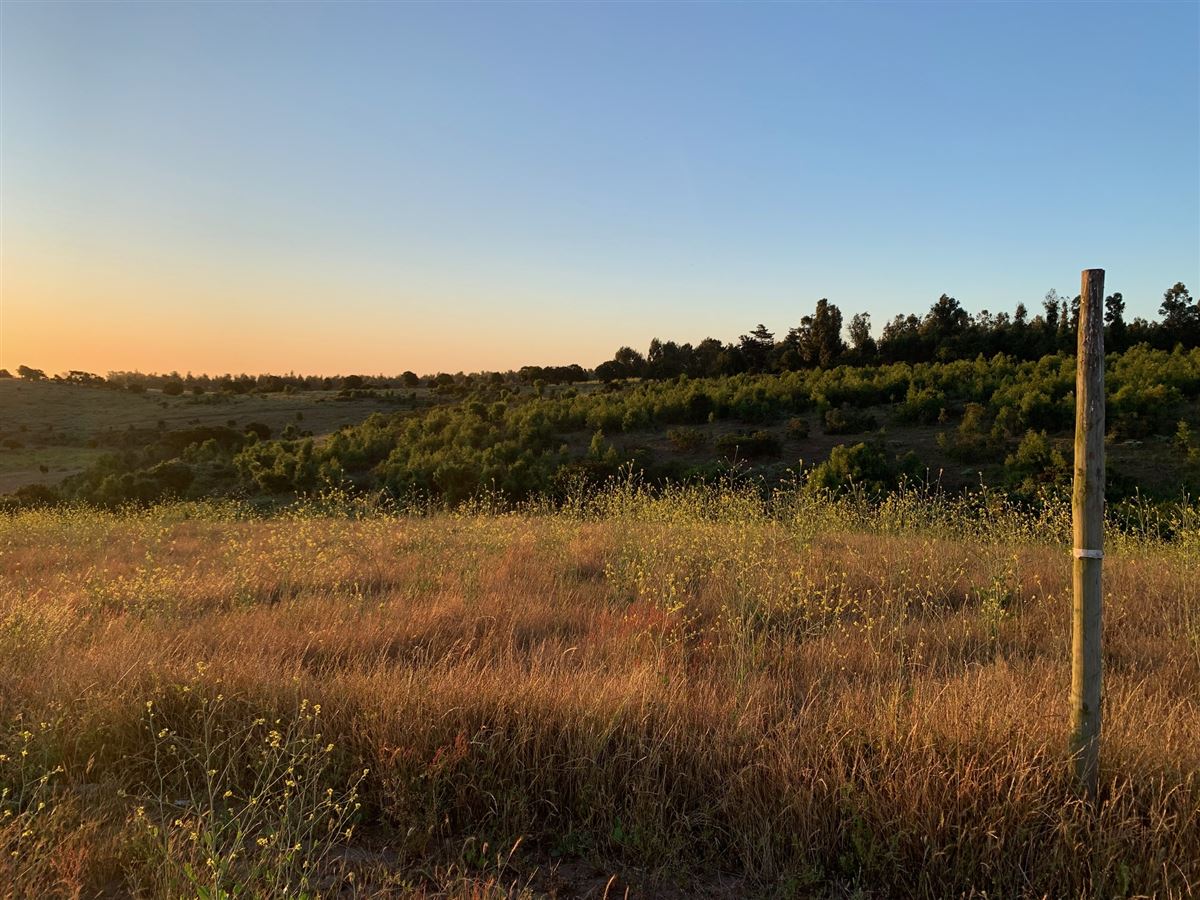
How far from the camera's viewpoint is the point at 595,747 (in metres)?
3.07

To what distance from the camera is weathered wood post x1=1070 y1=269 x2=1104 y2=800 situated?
279cm

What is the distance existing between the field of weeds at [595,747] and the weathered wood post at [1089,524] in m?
0.13

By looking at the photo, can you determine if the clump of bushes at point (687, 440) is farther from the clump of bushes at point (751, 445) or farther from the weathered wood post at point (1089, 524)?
the weathered wood post at point (1089, 524)

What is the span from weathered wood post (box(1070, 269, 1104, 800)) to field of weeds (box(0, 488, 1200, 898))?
5.0 inches

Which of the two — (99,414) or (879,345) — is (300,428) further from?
(879,345)

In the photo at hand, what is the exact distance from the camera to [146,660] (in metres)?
3.90

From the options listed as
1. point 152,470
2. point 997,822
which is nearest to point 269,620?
point 997,822

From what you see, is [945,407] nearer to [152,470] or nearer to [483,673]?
[483,673]

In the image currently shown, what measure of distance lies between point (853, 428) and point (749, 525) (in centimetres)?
1645

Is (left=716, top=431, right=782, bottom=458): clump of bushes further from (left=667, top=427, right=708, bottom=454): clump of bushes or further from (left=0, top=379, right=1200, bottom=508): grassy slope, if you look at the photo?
(left=667, top=427, right=708, bottom=454): clump of bushes

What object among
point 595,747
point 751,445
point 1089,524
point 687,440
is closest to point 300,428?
point 687,440

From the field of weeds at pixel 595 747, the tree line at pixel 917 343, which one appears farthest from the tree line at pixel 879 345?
the field of weeds at pixel 595 747

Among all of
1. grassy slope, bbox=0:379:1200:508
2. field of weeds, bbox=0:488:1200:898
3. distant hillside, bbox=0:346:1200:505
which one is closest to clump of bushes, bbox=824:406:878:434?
distant hillside, bbox=0:346:1200:505

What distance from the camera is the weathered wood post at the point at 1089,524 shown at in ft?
9.16
